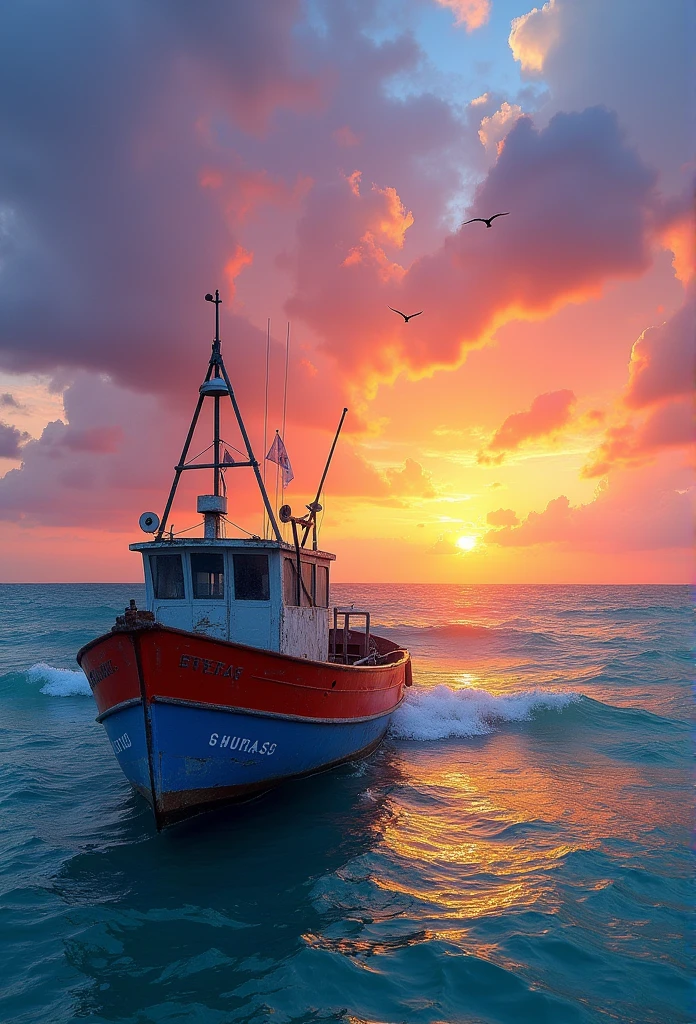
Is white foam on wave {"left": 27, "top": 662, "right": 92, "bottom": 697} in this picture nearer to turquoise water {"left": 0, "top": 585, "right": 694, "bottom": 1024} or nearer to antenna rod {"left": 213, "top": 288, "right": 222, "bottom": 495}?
turquoise water {"left": 0, "top": 585, "right": 694, "bottom": 1024}

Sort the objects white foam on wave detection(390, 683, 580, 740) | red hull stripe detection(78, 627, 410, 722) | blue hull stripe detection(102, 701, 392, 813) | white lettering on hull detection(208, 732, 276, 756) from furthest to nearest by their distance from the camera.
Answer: white foam on wave detection(390, 683, 580, 740)
white lettering on hull detection(208, 732, 276, 756)
blue hull stripe detection(102, 701, 392, 813)
red hull stripe detection(78, 627, 410, 722)

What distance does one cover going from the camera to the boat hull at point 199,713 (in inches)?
321

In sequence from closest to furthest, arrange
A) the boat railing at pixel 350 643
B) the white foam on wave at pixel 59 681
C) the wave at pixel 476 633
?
the boat railing at pixel 350 643, the white foam on wave at pixel 59 681, the wave at pixel 476 633

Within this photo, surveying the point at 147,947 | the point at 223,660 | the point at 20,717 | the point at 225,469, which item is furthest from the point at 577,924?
the point at 20,717

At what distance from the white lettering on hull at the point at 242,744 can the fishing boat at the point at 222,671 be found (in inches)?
0.8

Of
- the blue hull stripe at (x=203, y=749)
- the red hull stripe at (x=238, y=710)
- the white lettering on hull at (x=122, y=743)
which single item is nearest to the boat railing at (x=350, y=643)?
the red hull stripe at (x=238, y=710)

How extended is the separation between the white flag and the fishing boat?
89 centimetres

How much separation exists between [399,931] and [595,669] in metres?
25.9

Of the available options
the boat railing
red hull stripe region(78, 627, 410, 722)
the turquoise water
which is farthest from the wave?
red hull stripe region(78, 627, 410, 722)

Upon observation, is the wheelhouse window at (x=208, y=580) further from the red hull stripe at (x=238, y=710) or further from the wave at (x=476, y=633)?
the wave at (x=476, y=633)

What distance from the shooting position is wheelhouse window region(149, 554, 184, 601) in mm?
10734

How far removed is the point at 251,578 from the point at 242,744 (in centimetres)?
286

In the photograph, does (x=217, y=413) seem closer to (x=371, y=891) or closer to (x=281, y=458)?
(x=281, y=458)

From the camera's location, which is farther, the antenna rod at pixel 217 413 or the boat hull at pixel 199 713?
the antenna rod at pixel 217 413
